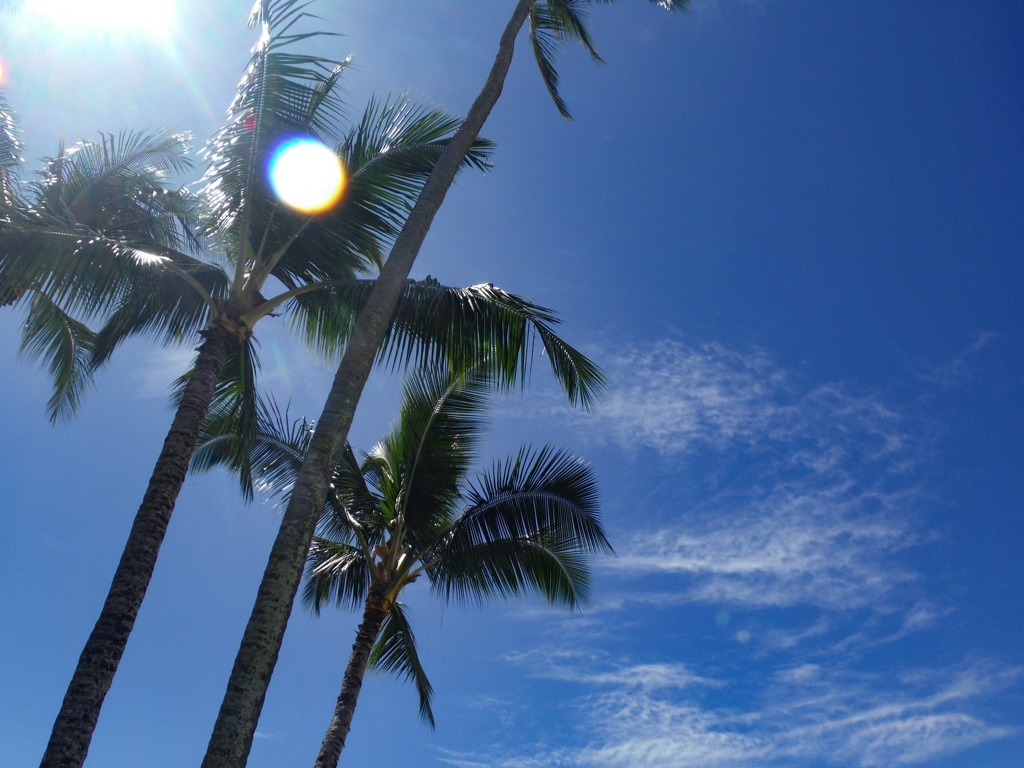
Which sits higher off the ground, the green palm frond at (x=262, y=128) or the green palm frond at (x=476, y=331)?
the green palm frond at (x=262, y=128)

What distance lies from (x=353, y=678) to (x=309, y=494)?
7.00m

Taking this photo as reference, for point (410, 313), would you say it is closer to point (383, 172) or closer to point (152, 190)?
point (383, 172)

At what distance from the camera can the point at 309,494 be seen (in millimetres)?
5527

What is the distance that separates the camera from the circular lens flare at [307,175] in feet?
31.3

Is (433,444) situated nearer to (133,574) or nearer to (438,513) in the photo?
(438,513)

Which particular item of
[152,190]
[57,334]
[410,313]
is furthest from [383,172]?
[57,334]


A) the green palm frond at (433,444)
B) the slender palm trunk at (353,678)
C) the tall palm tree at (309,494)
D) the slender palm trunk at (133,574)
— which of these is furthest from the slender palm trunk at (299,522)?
the slender palm trunk at (353,678)

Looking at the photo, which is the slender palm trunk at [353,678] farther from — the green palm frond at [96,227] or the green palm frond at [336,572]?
the green palm frond at [96,227]

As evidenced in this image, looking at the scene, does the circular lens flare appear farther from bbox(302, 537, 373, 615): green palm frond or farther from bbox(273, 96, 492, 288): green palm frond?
bbox(302, 537, 373, 615): green palm frond

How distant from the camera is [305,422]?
13.2 metres

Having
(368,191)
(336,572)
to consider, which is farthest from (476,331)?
(336,572)

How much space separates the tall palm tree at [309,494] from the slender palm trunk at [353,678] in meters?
5.38

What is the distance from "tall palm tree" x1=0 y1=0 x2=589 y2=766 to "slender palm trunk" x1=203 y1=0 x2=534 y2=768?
1.43 meters

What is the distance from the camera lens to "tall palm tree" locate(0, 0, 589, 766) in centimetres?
844
